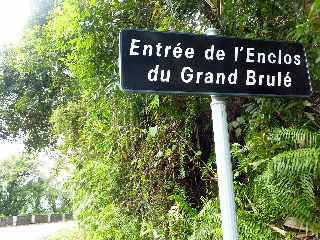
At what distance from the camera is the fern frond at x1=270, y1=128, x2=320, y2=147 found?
2951 mm

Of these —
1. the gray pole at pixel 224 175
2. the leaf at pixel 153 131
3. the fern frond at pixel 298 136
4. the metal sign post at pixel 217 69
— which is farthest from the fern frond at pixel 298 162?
the leaf at pixel 153 131

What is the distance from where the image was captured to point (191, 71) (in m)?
1.88

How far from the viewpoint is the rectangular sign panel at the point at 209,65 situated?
1.83 metres

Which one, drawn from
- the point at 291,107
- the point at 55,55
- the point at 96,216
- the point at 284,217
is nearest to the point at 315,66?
the point at 291,107

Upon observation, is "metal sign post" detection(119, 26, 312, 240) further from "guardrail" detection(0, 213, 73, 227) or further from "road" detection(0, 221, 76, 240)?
"guardrail" detection(0, 213, 73, 227)

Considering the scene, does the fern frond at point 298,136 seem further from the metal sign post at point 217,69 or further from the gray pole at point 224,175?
the gray pole at point 224,175

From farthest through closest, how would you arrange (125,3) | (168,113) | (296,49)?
(125,3), (168,113), (296,49)

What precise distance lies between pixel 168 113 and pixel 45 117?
21.7ft

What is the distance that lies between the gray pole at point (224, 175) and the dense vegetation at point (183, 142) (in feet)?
1.89

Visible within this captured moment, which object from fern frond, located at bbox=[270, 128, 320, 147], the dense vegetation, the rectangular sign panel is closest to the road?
the dense vegetation

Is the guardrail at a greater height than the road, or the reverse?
the guardrail

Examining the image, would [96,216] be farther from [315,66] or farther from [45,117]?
[45,117]

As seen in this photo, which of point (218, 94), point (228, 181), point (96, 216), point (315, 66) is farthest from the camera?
point (96, 216)

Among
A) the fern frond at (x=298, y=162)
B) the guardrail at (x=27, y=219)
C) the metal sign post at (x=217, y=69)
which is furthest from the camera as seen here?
the guardrail at (x=27, y=219)
